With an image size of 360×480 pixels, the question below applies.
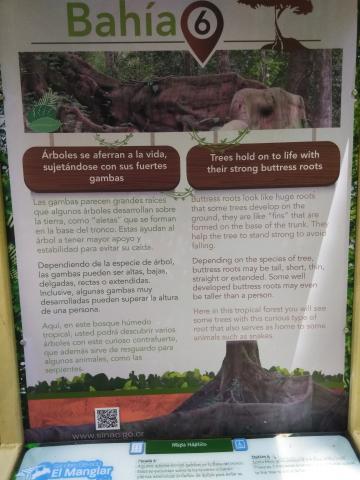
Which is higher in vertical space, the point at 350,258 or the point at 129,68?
the point at 129,68

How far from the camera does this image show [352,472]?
1.16 meters

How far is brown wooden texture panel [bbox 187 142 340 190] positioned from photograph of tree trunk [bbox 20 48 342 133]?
6cm

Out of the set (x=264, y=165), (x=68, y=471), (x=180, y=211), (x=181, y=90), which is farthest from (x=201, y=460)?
(x=181, y=90)

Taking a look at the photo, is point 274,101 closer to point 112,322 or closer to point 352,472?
point 112,322

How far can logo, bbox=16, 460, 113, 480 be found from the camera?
1146 mm

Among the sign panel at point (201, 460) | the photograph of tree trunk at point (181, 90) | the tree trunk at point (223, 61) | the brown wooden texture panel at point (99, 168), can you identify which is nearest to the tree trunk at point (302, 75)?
the photograph of tree trunk at point (181, 90)

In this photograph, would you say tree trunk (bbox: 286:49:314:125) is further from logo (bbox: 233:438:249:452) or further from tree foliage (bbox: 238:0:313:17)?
logo (bbox: 233:438:249:452)

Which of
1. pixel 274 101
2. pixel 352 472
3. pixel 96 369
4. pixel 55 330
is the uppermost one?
pixel 274 101

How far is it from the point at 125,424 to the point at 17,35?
3.57 feet

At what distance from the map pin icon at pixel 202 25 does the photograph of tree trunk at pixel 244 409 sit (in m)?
0.81

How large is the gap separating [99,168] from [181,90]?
11.6 inches

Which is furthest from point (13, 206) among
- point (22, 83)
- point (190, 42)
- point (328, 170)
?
point (328, 170)

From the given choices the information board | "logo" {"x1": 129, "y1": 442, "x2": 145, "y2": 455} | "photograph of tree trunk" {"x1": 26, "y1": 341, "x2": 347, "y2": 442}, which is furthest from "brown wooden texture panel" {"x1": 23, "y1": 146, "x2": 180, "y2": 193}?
"logo" {"x1": 129, "y1": 442, "x2": 145, "y2": 455}

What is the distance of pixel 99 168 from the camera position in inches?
45.4
